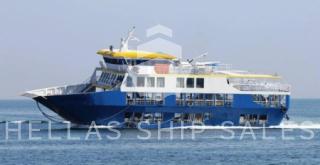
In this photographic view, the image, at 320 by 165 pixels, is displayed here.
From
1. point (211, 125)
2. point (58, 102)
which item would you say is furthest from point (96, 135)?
point (211, 125)

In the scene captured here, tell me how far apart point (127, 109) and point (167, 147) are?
32.2 feet

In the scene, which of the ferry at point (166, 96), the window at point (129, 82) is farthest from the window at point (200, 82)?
the window at point (129, 82)

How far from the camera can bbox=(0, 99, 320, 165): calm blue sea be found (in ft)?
182

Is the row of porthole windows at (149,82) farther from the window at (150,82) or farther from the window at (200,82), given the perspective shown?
the window at (200,82)

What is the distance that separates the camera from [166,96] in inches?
2830

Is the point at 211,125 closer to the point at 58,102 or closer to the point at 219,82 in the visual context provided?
the point at 219,82

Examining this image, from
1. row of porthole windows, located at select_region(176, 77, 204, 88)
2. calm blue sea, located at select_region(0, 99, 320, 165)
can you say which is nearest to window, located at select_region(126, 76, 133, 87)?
calm blue sea, located at select_region(0, 99, 320, 165)

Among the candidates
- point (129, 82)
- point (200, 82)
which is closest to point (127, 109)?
point (129, 82)

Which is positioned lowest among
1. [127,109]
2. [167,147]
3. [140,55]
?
[167,147]

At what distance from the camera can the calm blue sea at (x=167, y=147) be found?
55500mm

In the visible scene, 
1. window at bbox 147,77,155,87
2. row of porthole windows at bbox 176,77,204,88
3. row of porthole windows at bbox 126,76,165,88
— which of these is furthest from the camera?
row of porthole windows at bbox 176,77,204,88

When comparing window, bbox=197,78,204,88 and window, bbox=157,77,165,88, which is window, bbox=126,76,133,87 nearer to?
window, bbox=157,77,165,88

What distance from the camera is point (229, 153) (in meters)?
59.0

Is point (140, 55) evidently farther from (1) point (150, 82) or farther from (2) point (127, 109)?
(2) point (127, 109)
